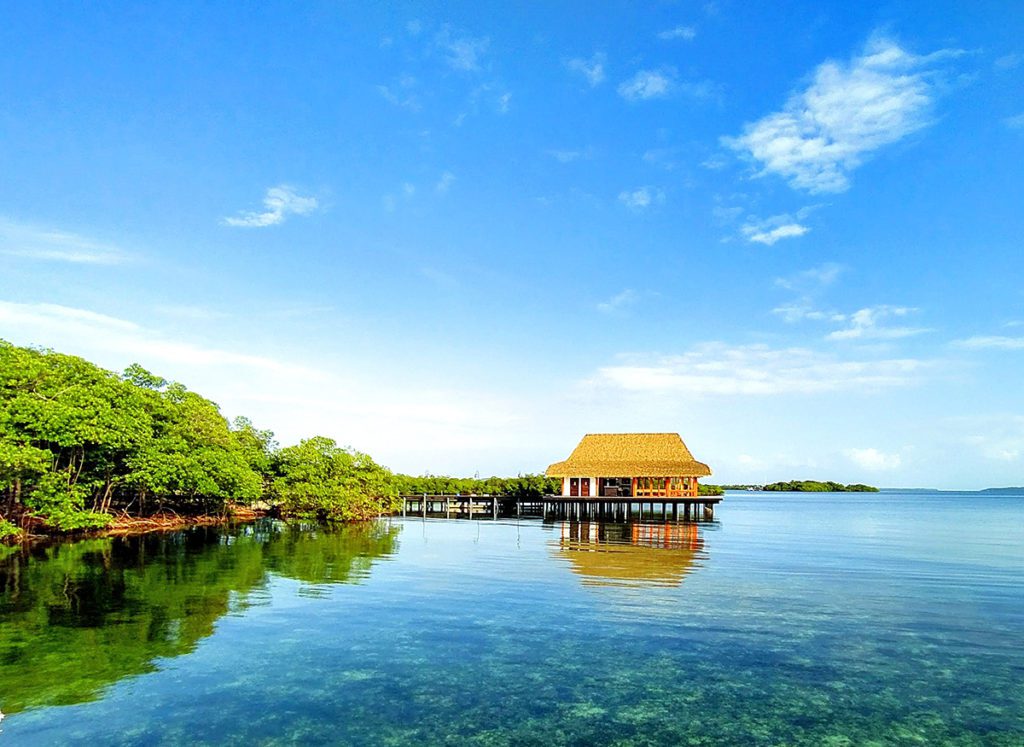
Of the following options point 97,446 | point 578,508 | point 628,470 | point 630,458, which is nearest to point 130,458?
point 97,446

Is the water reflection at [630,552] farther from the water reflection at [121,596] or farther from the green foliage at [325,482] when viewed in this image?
the green foliage at [325,482]

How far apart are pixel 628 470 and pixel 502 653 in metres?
39.5

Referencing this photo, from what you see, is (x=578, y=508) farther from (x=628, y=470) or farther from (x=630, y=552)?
(x=630, y=552)

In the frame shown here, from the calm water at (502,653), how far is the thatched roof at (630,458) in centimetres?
2626

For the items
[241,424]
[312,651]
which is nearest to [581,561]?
[312,651]

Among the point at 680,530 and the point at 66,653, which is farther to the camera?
the point at 680,530

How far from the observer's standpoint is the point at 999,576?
2106cm

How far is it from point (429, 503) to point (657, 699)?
61250 mm

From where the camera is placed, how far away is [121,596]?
14.8 meters

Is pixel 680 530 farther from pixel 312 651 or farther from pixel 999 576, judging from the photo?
pixel 312 651

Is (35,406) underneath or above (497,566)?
above

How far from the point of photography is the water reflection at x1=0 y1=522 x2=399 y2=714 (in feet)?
31.1

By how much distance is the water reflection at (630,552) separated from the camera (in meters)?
19.3

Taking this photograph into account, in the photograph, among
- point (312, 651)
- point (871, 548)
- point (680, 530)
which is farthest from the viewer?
point (680, 530)
